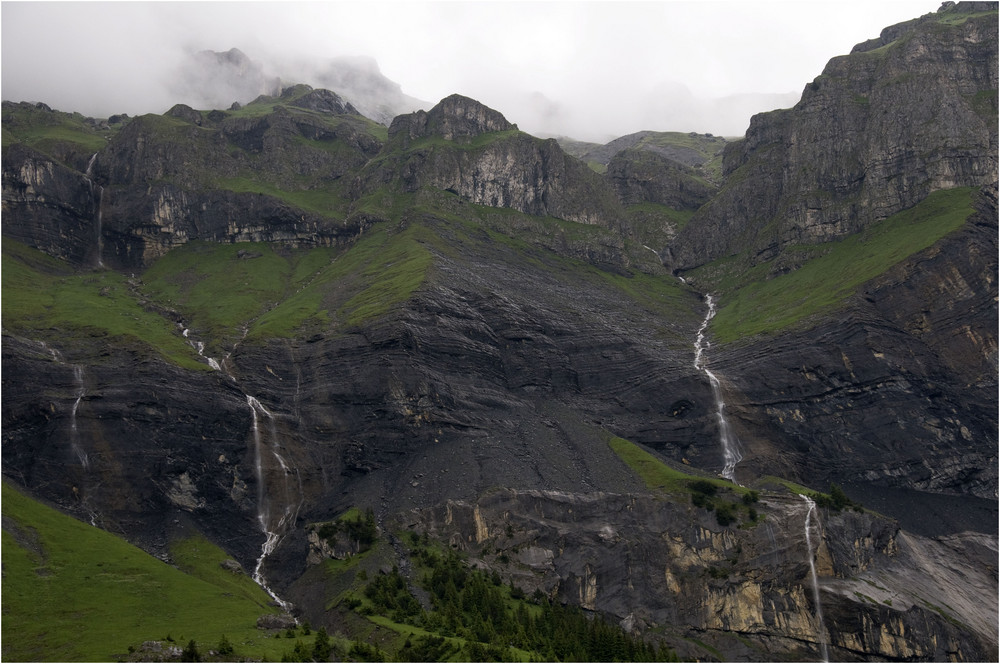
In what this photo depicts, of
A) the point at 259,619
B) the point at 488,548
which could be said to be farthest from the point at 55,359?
the point at 488,548

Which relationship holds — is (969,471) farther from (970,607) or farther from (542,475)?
(542,475)

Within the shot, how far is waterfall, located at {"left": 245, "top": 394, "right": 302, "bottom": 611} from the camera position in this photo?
131 meters

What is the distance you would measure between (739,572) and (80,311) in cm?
13885

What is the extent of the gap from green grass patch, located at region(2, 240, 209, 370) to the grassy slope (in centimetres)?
4111

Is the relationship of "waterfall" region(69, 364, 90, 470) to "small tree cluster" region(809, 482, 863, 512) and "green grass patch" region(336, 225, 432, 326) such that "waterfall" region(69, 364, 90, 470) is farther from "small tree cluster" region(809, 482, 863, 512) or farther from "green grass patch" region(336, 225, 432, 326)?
"small tree cluster" region(809, 482, 863, 512)

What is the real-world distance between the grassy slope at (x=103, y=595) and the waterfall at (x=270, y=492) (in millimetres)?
9578

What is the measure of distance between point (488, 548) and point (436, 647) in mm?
32000

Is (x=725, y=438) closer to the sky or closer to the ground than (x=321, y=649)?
closer to the sky

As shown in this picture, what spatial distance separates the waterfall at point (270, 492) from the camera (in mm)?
131125

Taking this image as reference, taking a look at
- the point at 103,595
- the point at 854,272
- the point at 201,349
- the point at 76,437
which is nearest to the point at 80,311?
the point at 201,349

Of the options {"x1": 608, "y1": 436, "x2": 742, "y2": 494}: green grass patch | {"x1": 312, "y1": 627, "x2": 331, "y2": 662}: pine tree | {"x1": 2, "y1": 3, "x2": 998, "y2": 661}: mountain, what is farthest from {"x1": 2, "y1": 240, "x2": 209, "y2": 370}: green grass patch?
{"x1": 608, "y1": 436, "x2": 742, "y2": 494}: green grass patch

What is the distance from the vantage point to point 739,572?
120875mm

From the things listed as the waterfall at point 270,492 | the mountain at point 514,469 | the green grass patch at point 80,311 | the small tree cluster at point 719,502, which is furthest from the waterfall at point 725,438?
the green grass patch at point 80,311

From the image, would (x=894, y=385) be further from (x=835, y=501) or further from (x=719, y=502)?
(x=719, y=502)
